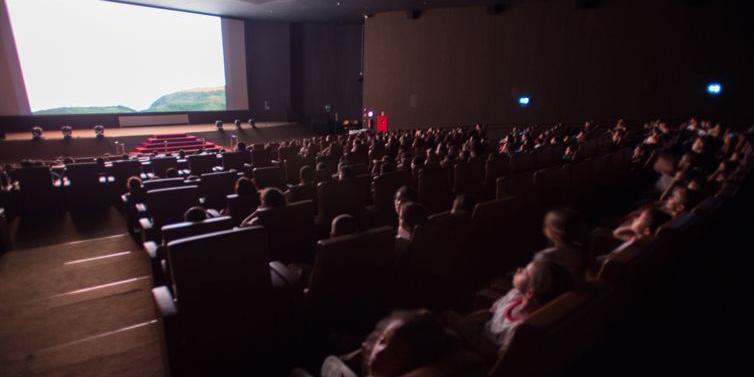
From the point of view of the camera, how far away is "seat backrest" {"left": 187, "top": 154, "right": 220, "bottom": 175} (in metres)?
5.81

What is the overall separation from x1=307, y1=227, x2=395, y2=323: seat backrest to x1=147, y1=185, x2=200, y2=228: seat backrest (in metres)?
1.90

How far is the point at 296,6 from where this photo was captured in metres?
13.6

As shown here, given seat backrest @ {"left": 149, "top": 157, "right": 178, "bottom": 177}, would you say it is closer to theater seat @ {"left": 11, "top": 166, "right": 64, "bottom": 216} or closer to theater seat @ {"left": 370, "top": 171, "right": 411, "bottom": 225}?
theater seat @ {"left": 11, "top": 166, "right": 64, "bottom": 216}

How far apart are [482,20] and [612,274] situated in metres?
13.2

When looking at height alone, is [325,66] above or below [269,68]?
above

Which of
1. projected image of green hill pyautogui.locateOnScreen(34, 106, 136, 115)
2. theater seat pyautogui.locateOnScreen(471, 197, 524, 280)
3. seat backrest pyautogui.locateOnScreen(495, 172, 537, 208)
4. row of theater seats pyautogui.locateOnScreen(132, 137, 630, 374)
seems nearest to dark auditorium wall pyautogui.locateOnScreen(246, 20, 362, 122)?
projected image of green hill pyautogui.locateOnScreen(34, 106, 136, 115)

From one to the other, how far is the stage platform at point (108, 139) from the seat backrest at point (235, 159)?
7.81 metres

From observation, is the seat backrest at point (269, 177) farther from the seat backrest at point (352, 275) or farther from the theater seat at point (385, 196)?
the seat backrest at point (352, 275)

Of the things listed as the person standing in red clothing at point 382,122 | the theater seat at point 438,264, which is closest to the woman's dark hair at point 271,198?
the theater seat at point 438,264

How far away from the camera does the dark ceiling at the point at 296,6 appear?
12742 mm

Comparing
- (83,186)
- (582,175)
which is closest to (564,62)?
(582,175)

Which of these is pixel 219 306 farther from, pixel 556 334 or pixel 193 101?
pixel 193 101

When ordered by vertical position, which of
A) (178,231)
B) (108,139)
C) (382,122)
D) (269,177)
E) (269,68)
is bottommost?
(108,139)

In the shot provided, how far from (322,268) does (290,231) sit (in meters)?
0.83
